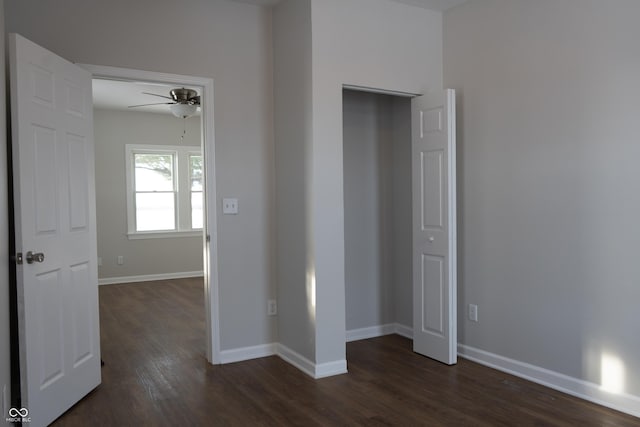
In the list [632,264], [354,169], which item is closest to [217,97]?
[354,169]

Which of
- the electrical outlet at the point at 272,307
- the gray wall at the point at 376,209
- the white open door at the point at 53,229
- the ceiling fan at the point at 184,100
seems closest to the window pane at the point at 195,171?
the ceiling fan at the point at 184,100

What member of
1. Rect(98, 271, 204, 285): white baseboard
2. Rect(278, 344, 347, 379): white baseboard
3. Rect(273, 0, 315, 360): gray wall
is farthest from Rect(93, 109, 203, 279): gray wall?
Rect(278, 344, 347, 379): white baseboard

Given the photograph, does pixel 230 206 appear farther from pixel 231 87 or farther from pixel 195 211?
pixel 195 211

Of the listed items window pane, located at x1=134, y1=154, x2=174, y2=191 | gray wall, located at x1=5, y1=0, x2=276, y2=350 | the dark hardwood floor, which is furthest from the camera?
window pane, located at x1=134, y1=154, x2=174, y2=191

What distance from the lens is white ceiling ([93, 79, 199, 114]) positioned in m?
6.09

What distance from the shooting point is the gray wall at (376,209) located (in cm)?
441

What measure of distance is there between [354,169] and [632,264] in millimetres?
2267

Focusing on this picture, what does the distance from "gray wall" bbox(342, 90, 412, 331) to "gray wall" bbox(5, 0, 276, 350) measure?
2.59 feet

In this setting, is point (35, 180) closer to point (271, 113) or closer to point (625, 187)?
point (271, 113)

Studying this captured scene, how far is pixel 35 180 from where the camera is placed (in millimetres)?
2709

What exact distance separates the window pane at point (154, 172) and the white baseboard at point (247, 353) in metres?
4.89

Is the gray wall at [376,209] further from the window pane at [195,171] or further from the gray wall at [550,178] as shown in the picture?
the window pane at [195,171]

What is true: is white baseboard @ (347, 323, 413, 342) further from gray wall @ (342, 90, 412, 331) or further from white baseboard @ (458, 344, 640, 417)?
white baseboard @ (458, 344, 640, 417)

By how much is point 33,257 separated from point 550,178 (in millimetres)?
3055
